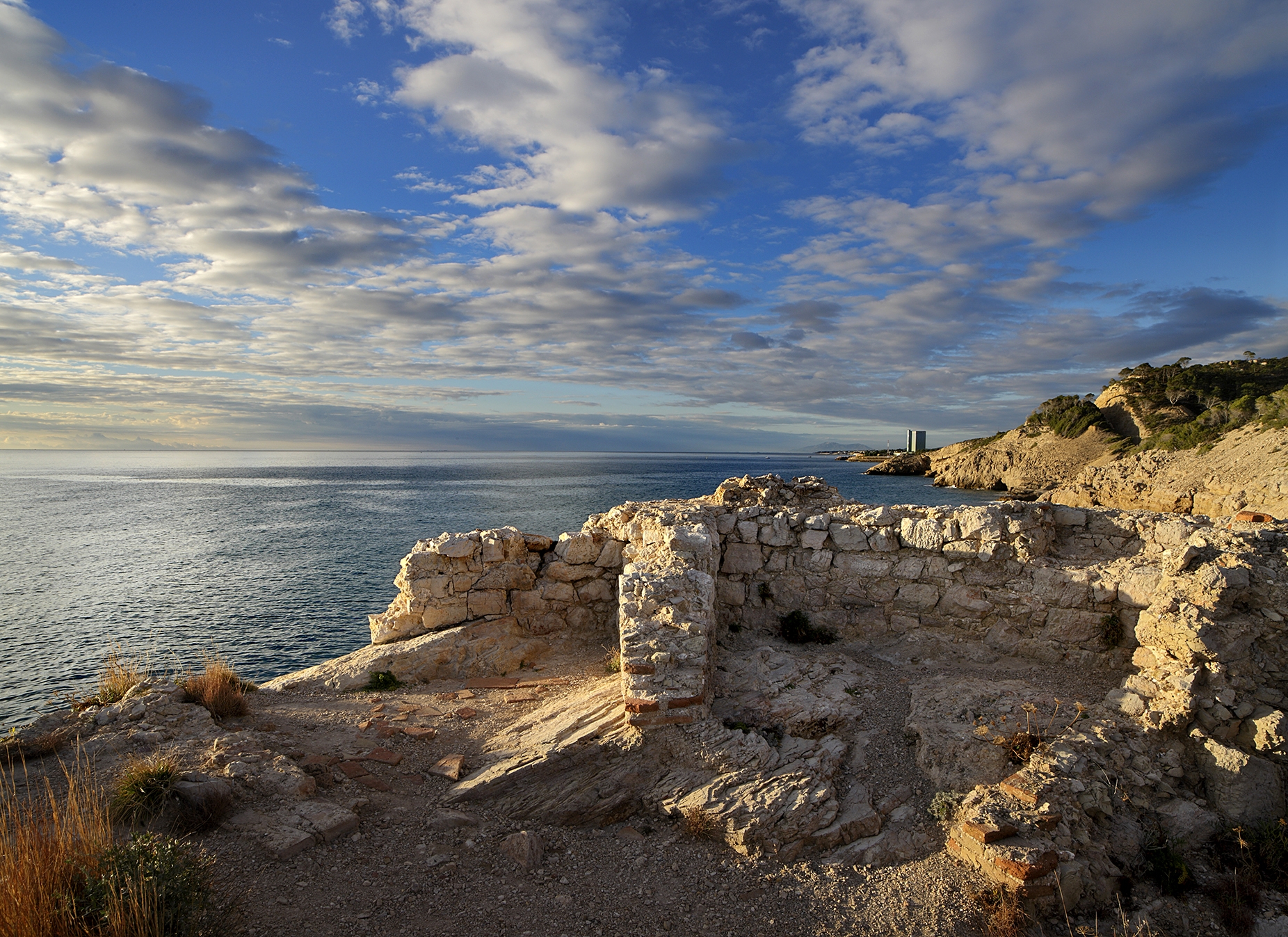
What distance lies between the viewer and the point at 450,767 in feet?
21.7

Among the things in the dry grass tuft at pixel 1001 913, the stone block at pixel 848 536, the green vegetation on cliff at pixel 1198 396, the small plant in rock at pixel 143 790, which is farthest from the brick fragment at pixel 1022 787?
the green vegetation on cliff at pixel 1198 396

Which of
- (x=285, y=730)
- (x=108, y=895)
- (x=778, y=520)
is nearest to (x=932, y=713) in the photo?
(x=778, y=520)

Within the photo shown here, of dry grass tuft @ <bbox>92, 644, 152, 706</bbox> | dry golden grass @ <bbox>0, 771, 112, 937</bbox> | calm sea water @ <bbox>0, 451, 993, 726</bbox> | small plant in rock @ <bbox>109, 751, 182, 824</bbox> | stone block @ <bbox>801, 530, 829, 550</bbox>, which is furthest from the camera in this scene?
calm sea water @ <bbox>0, 451, 993, 726</bbox>

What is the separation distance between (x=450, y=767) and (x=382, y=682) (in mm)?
3427

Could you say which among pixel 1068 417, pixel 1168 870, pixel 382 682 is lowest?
pixel 382 682

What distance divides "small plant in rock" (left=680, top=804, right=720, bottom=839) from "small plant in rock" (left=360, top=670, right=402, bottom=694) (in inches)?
221

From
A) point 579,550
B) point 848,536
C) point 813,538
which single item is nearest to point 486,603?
point 579,550

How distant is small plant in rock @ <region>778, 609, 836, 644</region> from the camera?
916cm

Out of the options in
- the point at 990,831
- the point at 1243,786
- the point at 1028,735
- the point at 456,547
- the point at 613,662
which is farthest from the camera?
the point at 456,547

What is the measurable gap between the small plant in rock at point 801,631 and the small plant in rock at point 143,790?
24.2 ft

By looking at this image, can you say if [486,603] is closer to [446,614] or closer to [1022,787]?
[446,614]

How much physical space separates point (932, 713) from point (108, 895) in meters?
7.11

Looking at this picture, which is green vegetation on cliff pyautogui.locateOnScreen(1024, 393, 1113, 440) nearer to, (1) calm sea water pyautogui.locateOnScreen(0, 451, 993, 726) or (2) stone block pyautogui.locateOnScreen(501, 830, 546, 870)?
(1) calm sea water pyautogui.locateOnScreen(0, 451, 993, 726)

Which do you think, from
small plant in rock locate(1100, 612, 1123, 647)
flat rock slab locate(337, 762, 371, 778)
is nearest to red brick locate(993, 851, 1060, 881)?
small plant in rock locate(1100, 612, 1123, 647)
